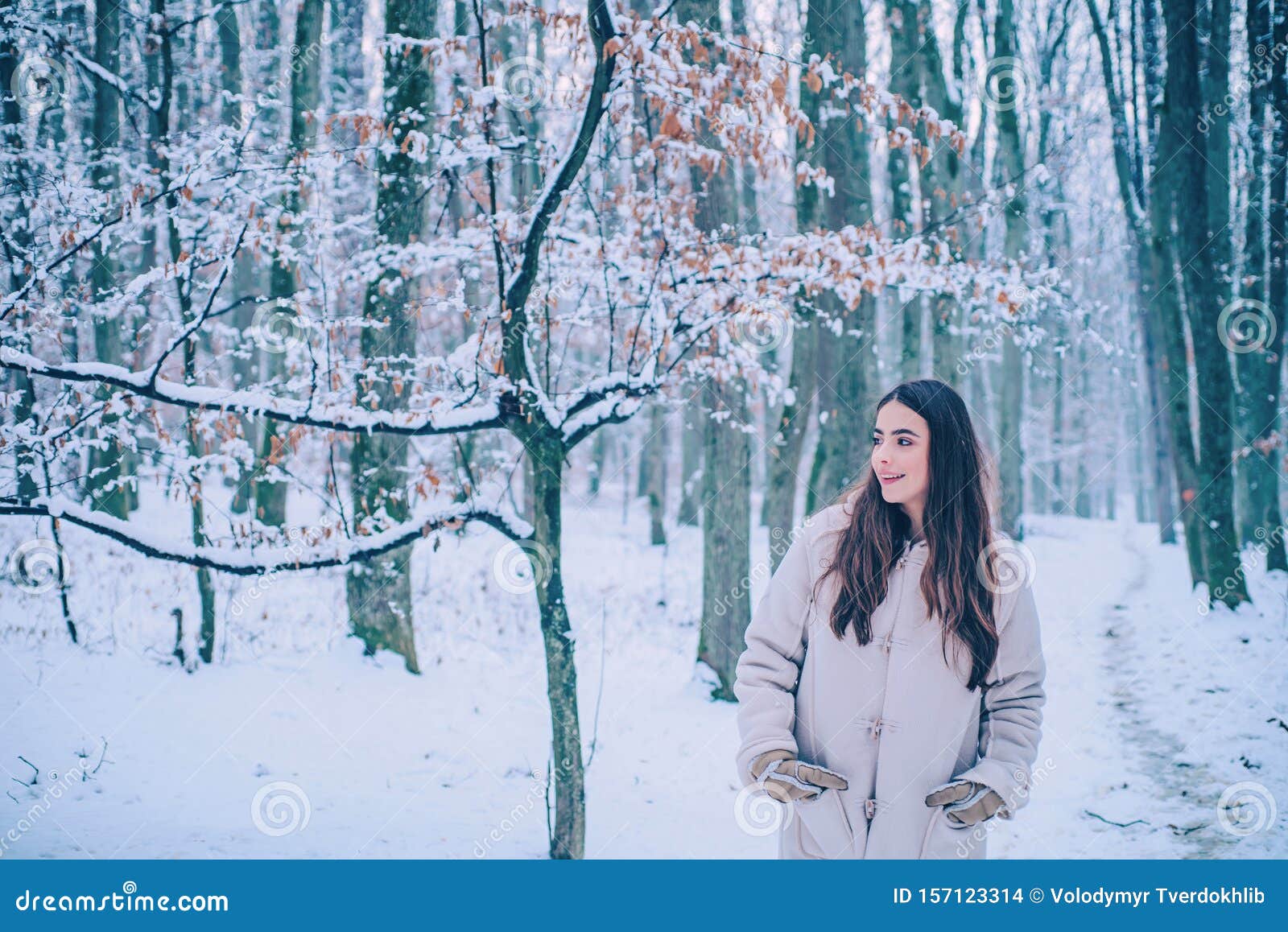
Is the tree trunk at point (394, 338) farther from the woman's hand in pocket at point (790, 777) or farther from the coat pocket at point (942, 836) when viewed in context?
the coat pocket at point (942, 836)

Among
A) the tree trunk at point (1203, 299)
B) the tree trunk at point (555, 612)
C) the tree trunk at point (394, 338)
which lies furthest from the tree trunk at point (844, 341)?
the tree trunk at point (555, 612)

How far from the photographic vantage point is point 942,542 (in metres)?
2.76

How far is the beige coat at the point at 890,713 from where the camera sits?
8.75 ft

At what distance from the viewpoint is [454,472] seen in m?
5.00

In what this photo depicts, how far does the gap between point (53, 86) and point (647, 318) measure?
166 inches

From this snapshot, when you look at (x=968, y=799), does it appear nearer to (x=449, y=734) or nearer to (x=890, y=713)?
(x=890, y=713)

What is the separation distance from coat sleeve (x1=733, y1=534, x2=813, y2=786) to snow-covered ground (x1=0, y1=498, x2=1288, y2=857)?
9.66ft

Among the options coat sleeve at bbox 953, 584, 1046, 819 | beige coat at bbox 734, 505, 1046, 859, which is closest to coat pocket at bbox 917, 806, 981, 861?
beige coat at bbox 734, 505, 1046, 859

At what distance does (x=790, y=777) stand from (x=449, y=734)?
4.85 m

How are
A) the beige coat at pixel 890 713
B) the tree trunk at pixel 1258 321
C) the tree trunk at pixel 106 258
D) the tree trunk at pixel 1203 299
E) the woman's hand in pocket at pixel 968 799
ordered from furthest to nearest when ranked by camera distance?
the tree trunk at pixel 1258 321
the tree trunk at pixel 1203 299
the tree trunk at pixel 106 258
the beige coat at pixel 890 713
the woman's hand in pocket at pixel 968 799

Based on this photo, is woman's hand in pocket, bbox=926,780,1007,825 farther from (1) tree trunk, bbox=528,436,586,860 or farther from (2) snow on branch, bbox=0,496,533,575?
(2) snow on branch, bbox=0,496,533,575

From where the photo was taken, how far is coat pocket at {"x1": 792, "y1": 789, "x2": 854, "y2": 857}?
8.90 ft

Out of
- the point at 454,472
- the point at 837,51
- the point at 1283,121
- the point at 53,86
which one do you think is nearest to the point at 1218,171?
the point at 1283,121
